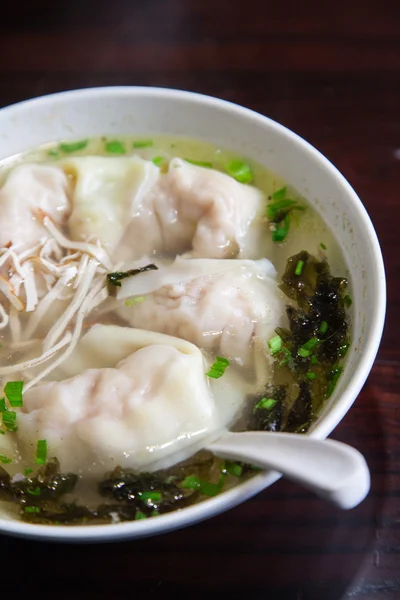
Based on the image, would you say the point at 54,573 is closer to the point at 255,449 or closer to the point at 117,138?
the point at 255,449

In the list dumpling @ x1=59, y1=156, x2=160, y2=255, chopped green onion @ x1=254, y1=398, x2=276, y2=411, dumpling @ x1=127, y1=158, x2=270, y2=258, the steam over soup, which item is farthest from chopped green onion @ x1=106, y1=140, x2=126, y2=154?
chopped green onion @ x1=254, y1=398, x2=276, y2=411

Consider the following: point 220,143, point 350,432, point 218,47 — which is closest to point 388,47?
point 218,47

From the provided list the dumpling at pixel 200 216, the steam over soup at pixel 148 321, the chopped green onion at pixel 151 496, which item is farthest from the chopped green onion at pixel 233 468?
the dumpling at pixel 200 216

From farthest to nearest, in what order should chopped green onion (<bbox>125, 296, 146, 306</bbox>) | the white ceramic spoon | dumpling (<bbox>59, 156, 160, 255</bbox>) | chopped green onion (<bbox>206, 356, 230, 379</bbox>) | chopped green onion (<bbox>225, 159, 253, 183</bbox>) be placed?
chopped green onion (<bbox>225, 159, 253, 183</bbox>) < dumpling (<bbox>59, 156, 160, 255</bbox>) < chopped green onion (<bbox>125, 296, 146, 306</bbox>) < chopped green onion (<bbox>206, 356, 230, 379</bbox>) < the white ceramic spoon

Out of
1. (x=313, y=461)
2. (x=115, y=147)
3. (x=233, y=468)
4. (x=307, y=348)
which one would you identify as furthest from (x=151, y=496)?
(x=115, y=147)

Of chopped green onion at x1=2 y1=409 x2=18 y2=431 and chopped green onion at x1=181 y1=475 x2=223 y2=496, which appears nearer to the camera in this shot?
chopped green onion at x1=181 y1=475 x2=223 y2=496

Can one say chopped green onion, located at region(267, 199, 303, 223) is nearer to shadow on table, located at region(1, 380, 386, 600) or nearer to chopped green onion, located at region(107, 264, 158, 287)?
chopped green onion, located at region(107, 264, 158, 287)

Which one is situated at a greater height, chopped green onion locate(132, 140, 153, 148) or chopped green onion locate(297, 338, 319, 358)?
chopped green onion locate(132, 140, 153, 148)
